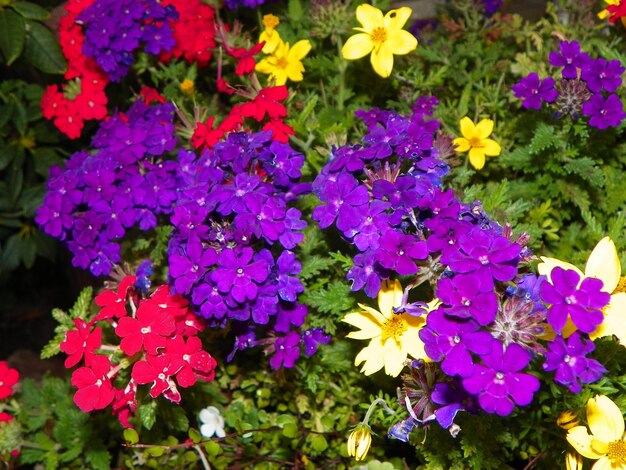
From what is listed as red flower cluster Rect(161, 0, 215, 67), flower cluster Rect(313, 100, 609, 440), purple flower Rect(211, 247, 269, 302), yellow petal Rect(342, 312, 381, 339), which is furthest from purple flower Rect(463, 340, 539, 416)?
red flower cluster Rect(161, 0, 215, 67)

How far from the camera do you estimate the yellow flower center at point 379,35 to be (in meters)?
2.03

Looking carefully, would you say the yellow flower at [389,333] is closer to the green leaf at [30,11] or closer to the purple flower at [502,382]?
the purple flower at [502,382]

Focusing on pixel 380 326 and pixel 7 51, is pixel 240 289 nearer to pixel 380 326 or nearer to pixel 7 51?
pixel 380 326

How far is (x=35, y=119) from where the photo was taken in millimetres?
2723

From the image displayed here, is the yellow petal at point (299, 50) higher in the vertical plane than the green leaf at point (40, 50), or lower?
higher

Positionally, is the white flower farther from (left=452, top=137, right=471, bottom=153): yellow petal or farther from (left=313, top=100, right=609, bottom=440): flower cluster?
(left=452, top=137, right=471, bottom=153): yellow petal

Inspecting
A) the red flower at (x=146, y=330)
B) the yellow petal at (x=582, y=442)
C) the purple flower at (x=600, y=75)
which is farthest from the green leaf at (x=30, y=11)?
the yellow petal at (x=582, y=442)

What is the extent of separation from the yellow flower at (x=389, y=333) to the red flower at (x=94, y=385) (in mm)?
594

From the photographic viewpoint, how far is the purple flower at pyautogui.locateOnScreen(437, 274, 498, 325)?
116cm

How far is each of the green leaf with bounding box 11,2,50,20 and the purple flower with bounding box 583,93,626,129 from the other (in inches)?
76.2

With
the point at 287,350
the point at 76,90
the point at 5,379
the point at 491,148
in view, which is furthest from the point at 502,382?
the point at 76,90

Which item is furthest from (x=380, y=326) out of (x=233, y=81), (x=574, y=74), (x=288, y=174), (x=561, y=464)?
(x=233, y=81)

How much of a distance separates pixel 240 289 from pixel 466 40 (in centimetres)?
160

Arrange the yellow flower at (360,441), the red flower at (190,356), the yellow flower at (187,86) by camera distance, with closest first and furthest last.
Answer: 1. the yellow flower at (360,441)
2. the red flower at (190,356)
3. the yellow flower at (187,86)
